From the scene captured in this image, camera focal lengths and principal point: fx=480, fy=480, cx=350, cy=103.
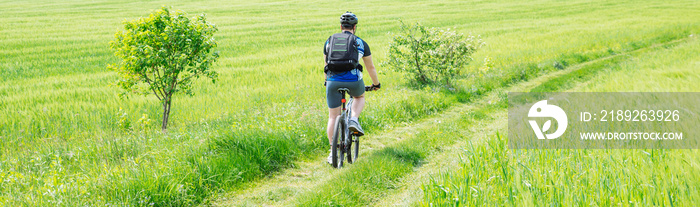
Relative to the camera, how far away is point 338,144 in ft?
19.8

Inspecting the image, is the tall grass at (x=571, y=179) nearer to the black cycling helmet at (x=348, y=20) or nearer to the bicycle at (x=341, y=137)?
the bicycle at (x=341, y=137)

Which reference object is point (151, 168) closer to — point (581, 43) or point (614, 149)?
point (614, 149)

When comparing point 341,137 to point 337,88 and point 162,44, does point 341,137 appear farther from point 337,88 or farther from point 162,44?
point 162,44

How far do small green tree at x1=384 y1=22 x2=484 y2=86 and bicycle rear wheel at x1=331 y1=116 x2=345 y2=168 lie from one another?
18.8 feet

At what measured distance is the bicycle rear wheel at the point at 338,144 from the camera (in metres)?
5.96

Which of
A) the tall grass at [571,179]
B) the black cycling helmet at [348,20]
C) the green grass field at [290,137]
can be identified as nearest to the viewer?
the tall grass at [571,179]

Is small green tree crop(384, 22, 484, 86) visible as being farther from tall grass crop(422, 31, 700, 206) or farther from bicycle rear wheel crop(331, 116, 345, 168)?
tall grass crop(422, 31, 700, 206)

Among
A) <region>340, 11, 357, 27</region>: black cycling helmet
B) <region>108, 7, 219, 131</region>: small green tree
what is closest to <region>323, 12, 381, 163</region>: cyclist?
<region>340, 11, 357, 27</region>: black cycling helmet

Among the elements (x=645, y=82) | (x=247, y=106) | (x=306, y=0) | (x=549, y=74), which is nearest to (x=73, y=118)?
(x=247, y=106)

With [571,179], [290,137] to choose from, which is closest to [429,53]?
[290,137]

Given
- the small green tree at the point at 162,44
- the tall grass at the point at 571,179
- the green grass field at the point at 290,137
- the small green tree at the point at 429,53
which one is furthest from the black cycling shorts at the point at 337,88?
the small green tree at the point at 429,53

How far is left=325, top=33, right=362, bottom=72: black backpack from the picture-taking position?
5551 millimetres

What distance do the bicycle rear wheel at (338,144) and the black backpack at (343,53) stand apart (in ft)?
2.41

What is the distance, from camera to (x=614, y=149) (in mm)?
4707
